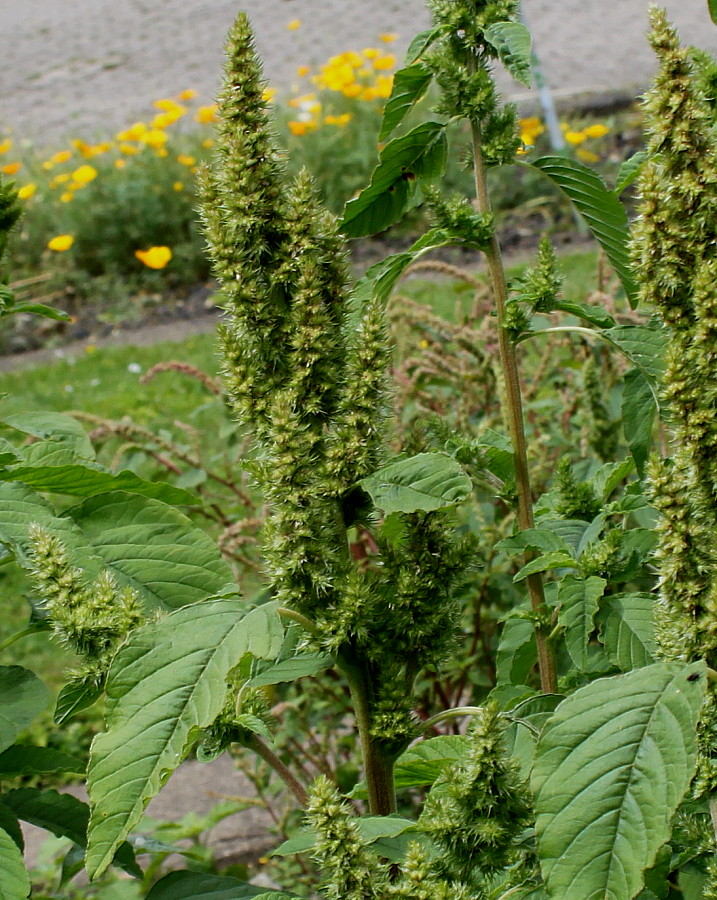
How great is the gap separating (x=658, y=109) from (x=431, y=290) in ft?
19.2

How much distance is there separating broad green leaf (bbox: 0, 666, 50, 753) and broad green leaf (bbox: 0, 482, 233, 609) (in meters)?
0.24

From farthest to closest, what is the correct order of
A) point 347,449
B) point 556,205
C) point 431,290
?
point 556,205, point 431,290, point 347,449

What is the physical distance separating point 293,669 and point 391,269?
595 millimetres

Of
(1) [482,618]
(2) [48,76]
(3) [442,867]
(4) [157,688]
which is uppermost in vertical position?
(2) [48,76]

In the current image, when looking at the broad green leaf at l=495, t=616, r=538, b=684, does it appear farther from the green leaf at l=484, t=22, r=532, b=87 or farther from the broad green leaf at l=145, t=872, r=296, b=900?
the green leaf at l=484, t=22, r=532, b=87

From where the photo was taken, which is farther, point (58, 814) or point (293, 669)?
point (58, 814)

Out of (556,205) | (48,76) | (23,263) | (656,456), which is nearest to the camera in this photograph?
(656,456)

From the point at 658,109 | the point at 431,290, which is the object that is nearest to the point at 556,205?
the point at 431,290

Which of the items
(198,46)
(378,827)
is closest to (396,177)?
(378,827)

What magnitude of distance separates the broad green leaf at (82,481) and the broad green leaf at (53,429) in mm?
263

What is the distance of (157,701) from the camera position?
1.20 meters

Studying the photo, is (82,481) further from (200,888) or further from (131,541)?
(200,888)

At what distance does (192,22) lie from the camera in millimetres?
14477

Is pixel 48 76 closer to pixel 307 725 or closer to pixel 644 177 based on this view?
pixel 307 725
